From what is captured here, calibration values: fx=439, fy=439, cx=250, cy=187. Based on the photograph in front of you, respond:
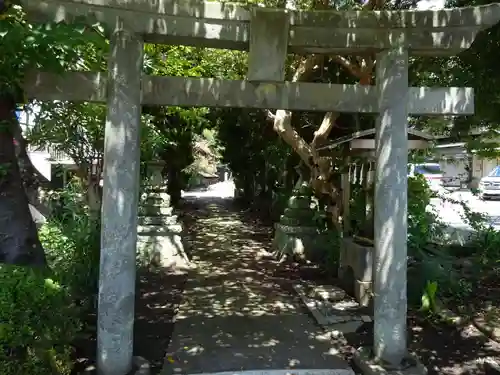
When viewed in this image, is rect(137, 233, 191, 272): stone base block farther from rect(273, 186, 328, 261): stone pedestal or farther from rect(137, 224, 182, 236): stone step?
rect(273, 186, 328, 261): stone pedestal

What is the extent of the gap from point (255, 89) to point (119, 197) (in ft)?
5.22

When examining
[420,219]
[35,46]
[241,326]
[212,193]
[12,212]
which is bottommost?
[212,193]

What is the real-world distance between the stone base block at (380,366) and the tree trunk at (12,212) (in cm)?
336

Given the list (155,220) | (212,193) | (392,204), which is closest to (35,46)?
(392,204)

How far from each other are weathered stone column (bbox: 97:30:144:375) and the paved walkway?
72cm

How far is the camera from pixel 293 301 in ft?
22.6

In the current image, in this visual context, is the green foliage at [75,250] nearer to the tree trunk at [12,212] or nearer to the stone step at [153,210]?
the tree trunk at [12,212]

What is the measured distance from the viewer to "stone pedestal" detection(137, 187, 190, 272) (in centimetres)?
923

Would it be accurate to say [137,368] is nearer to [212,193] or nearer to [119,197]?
[119,197]

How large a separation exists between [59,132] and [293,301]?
4.38 m

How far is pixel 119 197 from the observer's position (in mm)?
3926

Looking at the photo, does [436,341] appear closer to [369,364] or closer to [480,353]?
[480,353]

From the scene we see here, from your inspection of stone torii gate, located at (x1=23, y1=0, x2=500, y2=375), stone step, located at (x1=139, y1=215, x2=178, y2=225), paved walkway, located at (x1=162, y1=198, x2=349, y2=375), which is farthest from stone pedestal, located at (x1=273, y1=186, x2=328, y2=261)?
stone torii gate, located at (x1=23, y1=0, x2=500, y2=375)

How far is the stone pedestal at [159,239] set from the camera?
9.23m
